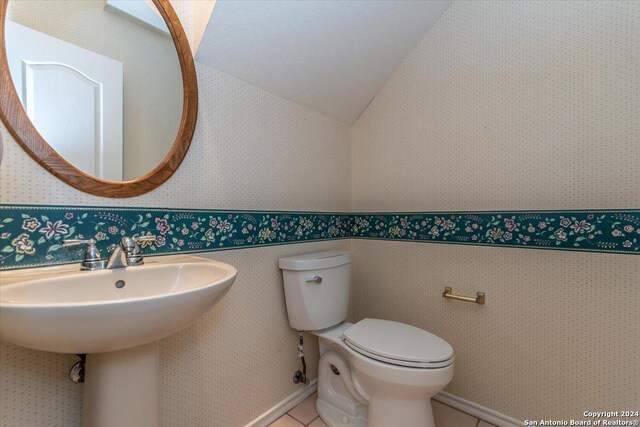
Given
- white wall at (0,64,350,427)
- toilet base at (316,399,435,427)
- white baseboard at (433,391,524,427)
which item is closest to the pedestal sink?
white wall at (0,64,350,427)

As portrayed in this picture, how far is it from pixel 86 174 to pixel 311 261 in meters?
0.88

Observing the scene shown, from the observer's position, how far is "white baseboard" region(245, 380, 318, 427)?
Result: 127 centimetres

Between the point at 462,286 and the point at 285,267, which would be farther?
the point at 462,286

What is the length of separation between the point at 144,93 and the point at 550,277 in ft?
5.87

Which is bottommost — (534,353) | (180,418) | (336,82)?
(180,418)

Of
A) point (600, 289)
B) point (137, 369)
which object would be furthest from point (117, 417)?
point (600, 289)

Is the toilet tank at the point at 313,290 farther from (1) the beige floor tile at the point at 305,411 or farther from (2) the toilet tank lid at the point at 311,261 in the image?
(1) the beige floor tile at the point at 305,411

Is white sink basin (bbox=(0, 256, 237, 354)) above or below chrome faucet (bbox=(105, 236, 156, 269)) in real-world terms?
below

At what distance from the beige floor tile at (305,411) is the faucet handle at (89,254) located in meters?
1.15

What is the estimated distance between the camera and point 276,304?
1355 mm

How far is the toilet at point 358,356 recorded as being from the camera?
1031 mm

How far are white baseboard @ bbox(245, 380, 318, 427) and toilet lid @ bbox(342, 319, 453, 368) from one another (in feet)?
1.58

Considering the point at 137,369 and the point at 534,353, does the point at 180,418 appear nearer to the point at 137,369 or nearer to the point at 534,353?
the point at 137,369

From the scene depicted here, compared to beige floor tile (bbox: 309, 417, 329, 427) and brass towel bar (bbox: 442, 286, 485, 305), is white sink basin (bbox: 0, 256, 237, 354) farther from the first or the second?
brass towel bar (bbox: 442, 286, 485, 305)
